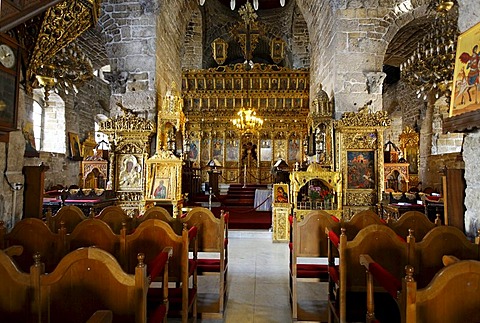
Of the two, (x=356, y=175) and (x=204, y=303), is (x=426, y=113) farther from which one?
(x=204, y=303)

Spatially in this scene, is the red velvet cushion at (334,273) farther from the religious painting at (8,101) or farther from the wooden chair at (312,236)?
the religious painting at (8,101)

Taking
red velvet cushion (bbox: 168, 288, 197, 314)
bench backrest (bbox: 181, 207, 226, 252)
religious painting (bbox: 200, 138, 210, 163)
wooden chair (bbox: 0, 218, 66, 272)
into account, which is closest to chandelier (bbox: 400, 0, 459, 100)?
bench backrest (bbox: 181, 207, 226, 252)

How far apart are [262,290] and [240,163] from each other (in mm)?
11591

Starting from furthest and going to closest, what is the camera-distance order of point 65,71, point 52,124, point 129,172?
point 52,124
point 129,172
point 65,71

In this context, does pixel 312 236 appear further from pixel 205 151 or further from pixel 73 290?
pixel 205 151

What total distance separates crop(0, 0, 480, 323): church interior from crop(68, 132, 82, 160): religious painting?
0.26 feet

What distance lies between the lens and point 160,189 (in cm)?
844

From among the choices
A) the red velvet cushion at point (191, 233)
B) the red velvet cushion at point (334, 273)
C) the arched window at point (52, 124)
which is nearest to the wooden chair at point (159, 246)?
the red velvet cushion at point (191, 233)

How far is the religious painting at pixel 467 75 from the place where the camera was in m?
3.18

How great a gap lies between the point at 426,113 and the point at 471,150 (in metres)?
11.2

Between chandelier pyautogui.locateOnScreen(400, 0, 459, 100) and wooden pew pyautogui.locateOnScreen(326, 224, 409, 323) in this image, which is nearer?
wooden pew pyautogui.locateOnScreen(326, 224, 409, 323)

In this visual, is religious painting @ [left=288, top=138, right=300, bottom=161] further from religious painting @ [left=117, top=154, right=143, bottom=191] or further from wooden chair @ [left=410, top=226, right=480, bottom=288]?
wooden chair @ [left=410, top=226, right=480, bottom=288]

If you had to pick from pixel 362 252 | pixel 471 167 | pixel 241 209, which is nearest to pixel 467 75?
pixel 471 167

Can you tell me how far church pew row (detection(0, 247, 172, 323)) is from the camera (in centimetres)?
183
